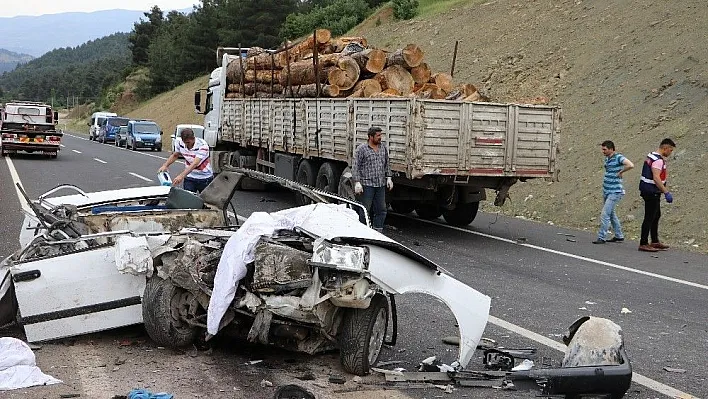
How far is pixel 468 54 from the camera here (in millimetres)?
32281

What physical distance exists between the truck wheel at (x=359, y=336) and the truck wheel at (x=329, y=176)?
8.57 metres

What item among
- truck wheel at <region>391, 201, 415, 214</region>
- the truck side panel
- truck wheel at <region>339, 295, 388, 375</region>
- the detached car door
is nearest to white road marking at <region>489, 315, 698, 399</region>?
truck wheel at <region>339, 295, 388, 375</region>

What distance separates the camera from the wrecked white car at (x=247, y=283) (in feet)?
18.2

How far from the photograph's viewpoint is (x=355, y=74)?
1558 cm

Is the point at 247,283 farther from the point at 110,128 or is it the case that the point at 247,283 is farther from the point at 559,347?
the point at 110,128

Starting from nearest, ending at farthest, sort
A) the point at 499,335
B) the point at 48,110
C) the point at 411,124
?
the point at 499,335 < the point at 411,124 < the point at 48,110

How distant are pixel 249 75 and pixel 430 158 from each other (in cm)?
895

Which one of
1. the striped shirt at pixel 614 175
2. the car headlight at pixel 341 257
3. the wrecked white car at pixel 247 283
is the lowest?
the wrecked white car at pixel 247 283

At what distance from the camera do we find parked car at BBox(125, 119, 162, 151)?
41.1 m

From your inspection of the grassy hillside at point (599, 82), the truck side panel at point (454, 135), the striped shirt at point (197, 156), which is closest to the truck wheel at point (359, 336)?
the striped shirt at point (197, 156)

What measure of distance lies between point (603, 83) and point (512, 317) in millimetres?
16303

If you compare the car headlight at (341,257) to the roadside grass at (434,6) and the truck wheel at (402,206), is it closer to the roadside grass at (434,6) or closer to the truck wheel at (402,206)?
the truck wheel at (402,206)

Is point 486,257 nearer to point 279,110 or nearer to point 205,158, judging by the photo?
point 205,158

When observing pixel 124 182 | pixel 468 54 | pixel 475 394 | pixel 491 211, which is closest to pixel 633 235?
pixel 491 211
